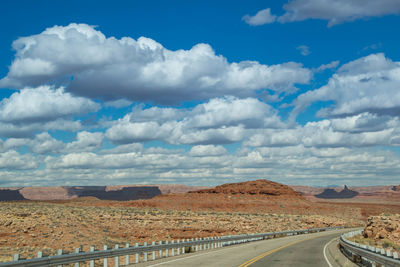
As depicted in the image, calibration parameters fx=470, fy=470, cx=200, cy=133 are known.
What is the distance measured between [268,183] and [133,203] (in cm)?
5216

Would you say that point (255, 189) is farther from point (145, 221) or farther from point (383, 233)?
point (383, 233)

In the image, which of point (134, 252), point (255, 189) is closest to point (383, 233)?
point (134, 252)

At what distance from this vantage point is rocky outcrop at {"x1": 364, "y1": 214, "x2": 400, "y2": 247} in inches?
1325

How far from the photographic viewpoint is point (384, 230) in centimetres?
3541

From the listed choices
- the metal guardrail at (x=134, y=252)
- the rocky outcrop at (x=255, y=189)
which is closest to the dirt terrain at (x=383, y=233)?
the metal guardrail at (x=134, y=252)

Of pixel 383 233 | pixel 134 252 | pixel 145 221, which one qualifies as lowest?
pixel 145 221

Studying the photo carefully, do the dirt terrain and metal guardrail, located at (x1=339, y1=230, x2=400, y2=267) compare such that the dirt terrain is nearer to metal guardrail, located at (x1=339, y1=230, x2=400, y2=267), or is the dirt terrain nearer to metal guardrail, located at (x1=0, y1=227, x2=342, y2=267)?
metal guardrail, located at (x1=339, y1=230, x2=400, y2=267)

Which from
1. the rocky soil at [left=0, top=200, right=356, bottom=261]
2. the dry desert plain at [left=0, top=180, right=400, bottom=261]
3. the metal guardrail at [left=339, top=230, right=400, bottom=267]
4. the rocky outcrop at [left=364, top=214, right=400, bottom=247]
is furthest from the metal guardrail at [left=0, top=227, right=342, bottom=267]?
the rocky outcrop at [left=364, top=214, right=400, bottom=247]

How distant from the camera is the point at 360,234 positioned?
45.3m

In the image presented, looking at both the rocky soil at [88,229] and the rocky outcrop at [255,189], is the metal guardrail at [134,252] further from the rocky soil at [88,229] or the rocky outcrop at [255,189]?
the rocky outcrop at [255,189]

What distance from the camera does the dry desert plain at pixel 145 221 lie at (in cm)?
3756

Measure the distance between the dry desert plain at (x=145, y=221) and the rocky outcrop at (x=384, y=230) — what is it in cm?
2104

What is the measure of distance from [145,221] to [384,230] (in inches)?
1419

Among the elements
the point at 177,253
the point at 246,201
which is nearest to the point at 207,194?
the point at 246,201
